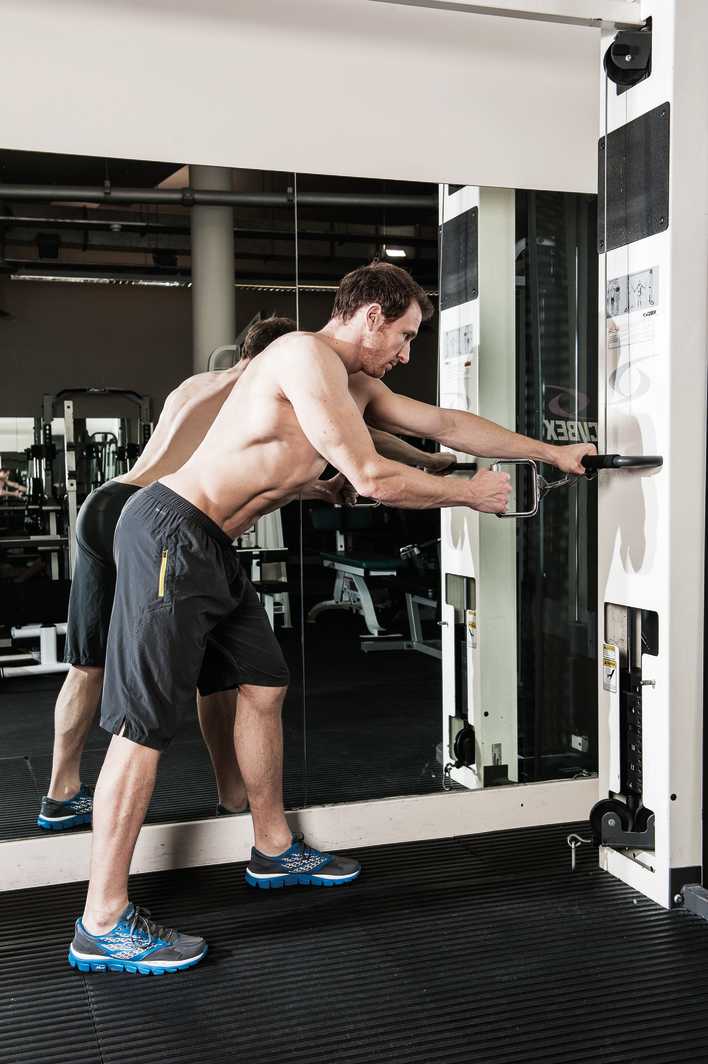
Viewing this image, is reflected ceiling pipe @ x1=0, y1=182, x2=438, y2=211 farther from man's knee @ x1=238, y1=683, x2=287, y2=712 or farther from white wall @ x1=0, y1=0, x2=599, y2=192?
man's knee @ x1=238, y1=683, x2=287, y2=712

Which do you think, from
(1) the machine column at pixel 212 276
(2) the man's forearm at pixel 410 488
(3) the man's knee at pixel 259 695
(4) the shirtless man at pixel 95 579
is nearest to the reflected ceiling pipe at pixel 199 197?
(1) the machine column at pixel 212 276

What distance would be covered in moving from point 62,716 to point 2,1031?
3.00 ft

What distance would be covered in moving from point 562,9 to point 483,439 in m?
1.23

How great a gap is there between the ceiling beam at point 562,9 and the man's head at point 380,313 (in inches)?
29.7

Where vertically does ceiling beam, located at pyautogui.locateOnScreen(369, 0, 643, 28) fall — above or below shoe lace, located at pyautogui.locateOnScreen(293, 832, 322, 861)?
above

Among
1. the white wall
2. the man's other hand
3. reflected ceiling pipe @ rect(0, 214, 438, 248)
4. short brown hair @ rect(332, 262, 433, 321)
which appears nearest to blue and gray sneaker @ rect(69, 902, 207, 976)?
the man's other hand

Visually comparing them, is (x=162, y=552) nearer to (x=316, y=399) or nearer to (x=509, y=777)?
(x=316, y=399)

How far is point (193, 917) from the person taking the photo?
8.82 ft

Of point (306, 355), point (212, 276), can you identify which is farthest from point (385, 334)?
point (212, 276)

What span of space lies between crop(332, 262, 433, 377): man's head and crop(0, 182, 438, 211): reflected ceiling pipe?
344mm

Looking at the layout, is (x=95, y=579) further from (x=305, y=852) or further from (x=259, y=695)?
(x=305, y=852)

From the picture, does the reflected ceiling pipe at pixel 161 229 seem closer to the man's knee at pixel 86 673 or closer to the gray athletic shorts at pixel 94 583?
the gray athletic shorts at pixel 94 583

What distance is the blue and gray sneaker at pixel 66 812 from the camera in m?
2.90

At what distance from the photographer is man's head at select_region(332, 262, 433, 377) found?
2.73 m
